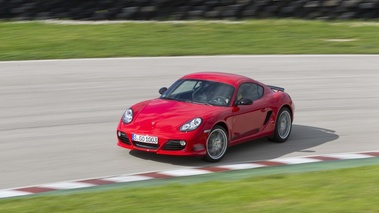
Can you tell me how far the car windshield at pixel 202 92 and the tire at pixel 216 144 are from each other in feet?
1.83

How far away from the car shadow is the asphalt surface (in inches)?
0.7

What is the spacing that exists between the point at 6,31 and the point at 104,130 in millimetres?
10460

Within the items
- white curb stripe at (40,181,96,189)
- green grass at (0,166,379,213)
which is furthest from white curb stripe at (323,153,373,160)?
white curb stripe at (40,181,96,189)

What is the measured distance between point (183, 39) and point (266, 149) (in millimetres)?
10180

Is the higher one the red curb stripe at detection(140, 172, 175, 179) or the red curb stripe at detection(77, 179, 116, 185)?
the red curb stripe at detection(140, 172, 175, 179)

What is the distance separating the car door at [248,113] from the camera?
1252cm

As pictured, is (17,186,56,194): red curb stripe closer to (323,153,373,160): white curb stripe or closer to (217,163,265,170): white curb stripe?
(217,163,265,170): white curb stripe

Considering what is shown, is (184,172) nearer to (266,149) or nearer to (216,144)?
(216,144)

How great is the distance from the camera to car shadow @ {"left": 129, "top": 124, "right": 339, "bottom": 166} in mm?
12195

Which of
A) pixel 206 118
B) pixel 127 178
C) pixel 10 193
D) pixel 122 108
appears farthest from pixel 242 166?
pixel 122 108

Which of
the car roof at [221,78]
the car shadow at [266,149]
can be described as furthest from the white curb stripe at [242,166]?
the car roof at [221,78]

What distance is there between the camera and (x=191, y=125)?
38.7 ft

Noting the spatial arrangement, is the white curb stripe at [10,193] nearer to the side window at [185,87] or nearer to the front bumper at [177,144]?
the front bumper at [177,144]

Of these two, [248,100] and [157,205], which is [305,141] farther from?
[157,205]
